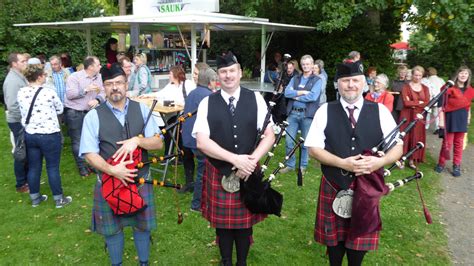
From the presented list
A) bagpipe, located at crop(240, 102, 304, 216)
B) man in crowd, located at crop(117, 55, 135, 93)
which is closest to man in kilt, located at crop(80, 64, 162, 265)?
bagpipe, located at crop(240, 102, 304, 216)

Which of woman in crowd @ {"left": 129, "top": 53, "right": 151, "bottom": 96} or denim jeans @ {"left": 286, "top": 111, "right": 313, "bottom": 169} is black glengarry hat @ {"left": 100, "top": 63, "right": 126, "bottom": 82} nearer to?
denim jeans @ {"left": 286, "top": 111, "right": 313, "bottom": 169}

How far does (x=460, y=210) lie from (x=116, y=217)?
3.91 meters

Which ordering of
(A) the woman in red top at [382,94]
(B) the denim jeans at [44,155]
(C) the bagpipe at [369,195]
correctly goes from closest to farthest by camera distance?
(C) the bagpipe at [369,195] → (B) the denim jeans at [44,155] → (A) the woman in red top at [382,94]

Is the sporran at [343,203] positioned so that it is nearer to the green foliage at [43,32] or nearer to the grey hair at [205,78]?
the grey hair at [205,78]

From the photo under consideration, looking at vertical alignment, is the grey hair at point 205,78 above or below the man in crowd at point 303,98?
above

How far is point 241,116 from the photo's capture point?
2498 millimetres

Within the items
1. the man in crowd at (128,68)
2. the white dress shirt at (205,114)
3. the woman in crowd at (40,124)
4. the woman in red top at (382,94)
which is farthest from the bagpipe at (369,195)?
the man in crowd at (128,68)

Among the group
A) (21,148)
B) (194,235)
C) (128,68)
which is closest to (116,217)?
(194,235)

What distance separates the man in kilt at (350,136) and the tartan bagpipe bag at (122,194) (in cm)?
115

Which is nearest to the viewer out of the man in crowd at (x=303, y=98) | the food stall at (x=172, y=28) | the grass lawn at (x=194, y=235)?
the grass lawn at (x=194, y=235)

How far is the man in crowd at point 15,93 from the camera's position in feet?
14.5

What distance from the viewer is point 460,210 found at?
4430mm

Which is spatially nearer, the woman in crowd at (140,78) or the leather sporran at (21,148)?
the leather sporran at (21,148)

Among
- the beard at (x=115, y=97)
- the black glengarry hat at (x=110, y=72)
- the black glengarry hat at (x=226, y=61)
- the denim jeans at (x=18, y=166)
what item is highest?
the black glengarry hat at (x=226, y=61)
